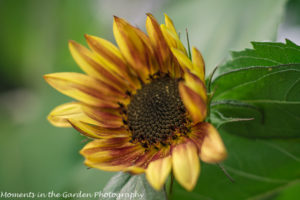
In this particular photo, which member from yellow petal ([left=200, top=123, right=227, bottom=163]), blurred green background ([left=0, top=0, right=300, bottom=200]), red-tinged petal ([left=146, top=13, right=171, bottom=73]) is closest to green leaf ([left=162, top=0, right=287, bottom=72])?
blurred green background ([left=0, top=0, right=300, bottom=200])

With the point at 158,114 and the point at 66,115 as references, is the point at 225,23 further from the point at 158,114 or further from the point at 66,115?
the point at 66,115

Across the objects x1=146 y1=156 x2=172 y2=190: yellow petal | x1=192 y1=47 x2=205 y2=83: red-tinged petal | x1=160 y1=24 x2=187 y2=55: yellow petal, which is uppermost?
x1=160 y1=24 x2=187 y2=55: yellow petal

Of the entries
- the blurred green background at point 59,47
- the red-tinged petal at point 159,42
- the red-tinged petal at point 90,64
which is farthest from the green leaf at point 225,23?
the red-tinged petal at point 90,64

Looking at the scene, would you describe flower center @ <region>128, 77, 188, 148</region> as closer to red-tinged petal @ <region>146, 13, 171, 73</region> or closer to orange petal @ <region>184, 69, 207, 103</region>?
red-tinged petal @ <region>146, 13, 171, 73</region>

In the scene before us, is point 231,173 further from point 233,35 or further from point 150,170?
point 233,35

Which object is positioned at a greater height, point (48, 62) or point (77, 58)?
point (77, 58)

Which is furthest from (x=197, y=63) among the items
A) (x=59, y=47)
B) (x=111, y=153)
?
(x=59, y=47)

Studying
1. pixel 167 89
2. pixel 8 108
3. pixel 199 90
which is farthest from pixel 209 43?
pixel 8 108
